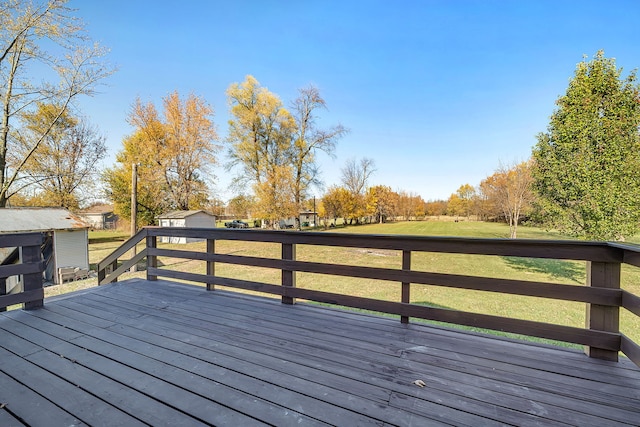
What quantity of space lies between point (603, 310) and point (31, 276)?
5251 millimetres

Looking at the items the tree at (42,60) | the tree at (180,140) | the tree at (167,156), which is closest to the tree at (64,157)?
the tree at (167,156)

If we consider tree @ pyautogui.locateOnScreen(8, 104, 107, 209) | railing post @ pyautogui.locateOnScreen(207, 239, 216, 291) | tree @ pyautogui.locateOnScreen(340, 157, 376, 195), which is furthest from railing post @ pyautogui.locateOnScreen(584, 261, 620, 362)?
tree @ pyautogui.locateOnScreen(340, 157, 376, 195)

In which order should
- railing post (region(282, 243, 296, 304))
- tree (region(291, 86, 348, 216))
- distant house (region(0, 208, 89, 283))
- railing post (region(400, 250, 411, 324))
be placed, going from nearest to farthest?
railing post (region(400, 250, 411, 324)) < railing post (region(282, 243, 296, 304)) < distant house (region(0, 208, 89, 283)) < tree (region(291, 86, 348, 216))

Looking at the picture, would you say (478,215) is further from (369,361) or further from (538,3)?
(369,361)

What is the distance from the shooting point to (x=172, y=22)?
8.67 meters

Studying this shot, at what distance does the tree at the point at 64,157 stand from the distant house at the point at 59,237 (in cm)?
619

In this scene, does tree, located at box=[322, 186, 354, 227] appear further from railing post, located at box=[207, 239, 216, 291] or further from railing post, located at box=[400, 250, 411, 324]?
railing post, located at box=[400, 250, 411, 324]

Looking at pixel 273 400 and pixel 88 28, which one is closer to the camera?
pixel 273 400

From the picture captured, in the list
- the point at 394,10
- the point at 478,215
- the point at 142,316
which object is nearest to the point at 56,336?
the point at 142,316

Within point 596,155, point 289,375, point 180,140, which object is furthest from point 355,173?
point 289,375

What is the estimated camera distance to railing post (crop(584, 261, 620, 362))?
1.95m

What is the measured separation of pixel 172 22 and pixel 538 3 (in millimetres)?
10656

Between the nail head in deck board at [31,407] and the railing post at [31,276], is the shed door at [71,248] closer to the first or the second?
the railing post at [31,276]

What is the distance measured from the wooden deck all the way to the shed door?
400 inches
